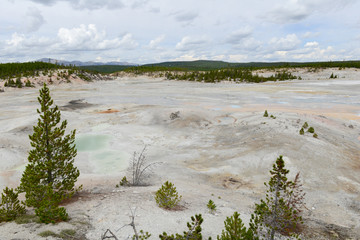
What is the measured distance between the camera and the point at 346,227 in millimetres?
7406

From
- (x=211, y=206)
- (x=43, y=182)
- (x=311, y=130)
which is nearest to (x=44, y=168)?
(x=43, y=182)

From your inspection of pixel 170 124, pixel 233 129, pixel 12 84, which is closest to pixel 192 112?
pixel 170 124

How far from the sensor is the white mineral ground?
689 cm

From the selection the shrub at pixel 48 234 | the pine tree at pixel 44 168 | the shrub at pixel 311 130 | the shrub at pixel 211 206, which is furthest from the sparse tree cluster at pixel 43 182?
the shrub at pixel 311 130

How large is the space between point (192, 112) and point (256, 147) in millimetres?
9130

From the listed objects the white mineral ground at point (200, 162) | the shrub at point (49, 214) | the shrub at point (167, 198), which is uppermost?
the shrub at point (49, 214)

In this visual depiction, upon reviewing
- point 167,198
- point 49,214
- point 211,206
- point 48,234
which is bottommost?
point 211,206

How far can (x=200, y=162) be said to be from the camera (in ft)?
45.5

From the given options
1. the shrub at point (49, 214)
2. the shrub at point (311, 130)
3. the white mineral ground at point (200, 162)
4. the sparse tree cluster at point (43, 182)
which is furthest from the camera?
the shrub at point (311, 130)

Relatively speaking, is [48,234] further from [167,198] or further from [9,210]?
[167,198]

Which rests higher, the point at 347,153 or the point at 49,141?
the point at 49,141

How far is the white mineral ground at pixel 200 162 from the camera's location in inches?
271

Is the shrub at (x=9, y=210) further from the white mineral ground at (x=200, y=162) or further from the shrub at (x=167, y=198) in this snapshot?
the shrub at (x=167, y=198)

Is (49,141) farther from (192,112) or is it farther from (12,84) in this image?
(12,84)
